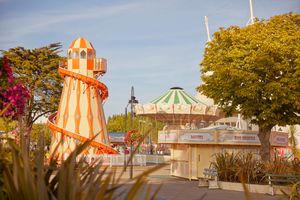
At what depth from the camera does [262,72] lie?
25859 millimetres

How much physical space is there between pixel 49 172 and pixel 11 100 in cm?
456

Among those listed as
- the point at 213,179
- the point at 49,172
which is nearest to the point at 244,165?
the point at 213,179

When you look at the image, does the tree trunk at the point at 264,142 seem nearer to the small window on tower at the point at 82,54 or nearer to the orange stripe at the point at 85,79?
the orange stripe at the point at 85,79

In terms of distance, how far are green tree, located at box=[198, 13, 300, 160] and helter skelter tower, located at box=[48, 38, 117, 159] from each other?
15.2m

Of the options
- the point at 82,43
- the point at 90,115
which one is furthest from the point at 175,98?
the point at 82,43

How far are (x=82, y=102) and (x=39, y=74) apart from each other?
931cm

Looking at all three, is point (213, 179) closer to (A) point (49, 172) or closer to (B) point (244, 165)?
(B) point (244, 165)

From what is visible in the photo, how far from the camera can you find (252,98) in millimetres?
25344

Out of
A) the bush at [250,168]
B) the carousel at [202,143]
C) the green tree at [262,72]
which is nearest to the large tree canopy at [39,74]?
the carousel at [202,143]

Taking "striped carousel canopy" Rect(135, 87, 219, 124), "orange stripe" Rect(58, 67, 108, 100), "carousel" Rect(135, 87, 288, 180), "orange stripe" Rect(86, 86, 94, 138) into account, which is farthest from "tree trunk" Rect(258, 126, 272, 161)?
"orange stripe" Rect(58, 67, 108, 100)

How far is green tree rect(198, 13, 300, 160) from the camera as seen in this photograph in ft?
81.6

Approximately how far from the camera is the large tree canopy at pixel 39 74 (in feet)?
153

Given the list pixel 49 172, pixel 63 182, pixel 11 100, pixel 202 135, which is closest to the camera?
pixel 63 182

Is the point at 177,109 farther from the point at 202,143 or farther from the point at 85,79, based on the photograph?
the point at 202,143
